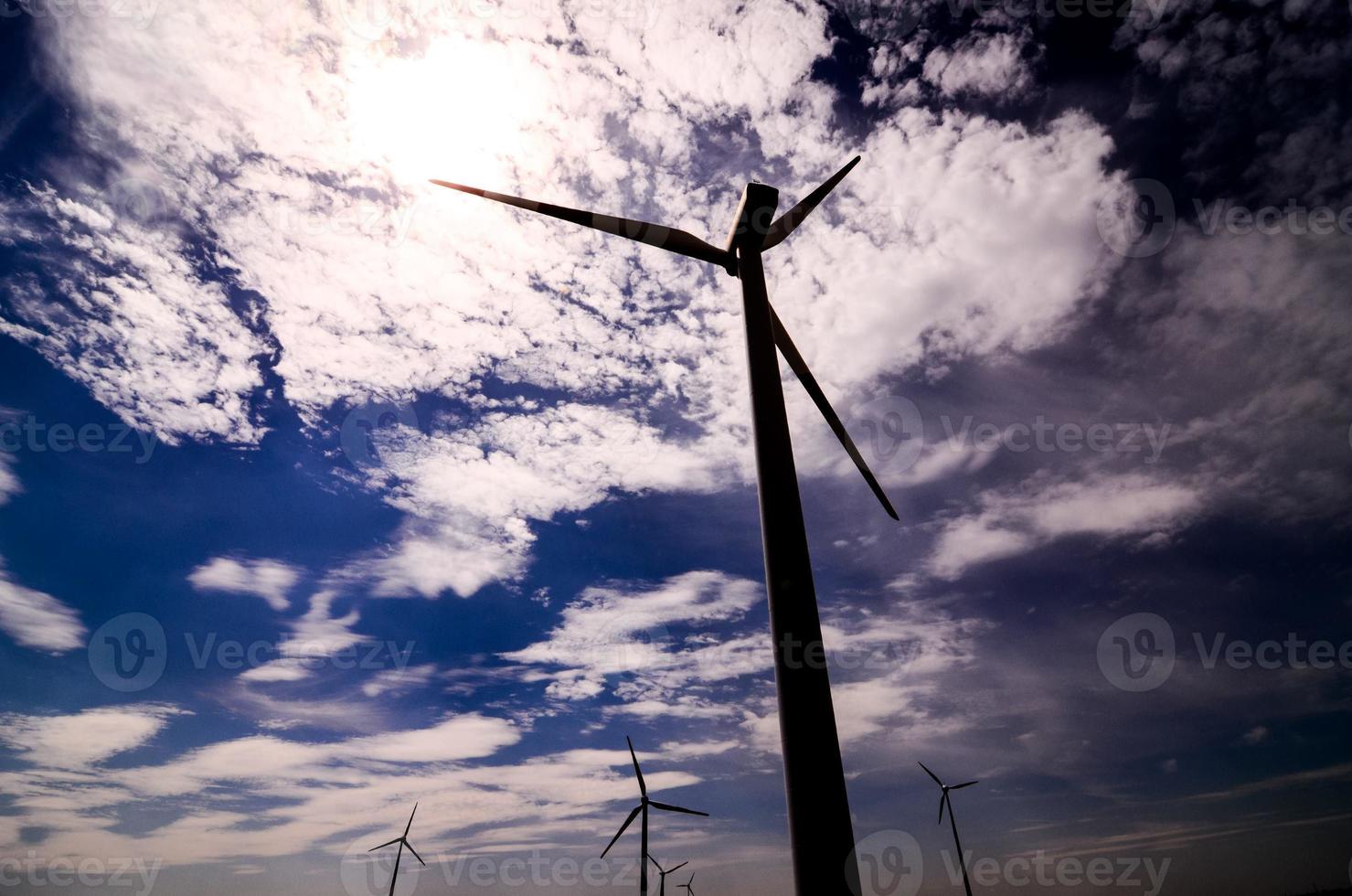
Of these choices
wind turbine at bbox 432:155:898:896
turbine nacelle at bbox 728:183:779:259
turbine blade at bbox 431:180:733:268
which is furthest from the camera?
turbine blade at bbox 431:180:733:268

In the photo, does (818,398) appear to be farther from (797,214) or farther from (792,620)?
(792,620)

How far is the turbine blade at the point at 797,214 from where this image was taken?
19.5 meters

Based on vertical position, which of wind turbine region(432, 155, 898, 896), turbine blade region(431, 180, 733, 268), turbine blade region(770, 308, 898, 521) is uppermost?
turbine blade region(431, 180, 733, 268)

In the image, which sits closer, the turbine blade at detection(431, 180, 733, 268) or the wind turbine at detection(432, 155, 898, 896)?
the wind turbine at detection(432, 155, 898, 896)

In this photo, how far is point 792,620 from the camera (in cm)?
1137

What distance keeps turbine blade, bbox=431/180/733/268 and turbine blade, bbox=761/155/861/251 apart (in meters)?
1.77

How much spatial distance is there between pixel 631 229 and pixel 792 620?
13936mm

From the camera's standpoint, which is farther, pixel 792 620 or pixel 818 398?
pixel 818 398

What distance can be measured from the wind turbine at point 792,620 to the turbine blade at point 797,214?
74cm

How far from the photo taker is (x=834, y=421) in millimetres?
20219

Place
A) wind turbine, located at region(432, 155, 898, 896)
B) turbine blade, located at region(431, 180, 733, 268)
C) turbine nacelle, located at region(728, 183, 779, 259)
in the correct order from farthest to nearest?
turbine blade, located at region(431, 180, 733, 268)
turbine nacelle, located at region(728, 183, 779, 259)
wind turbine, located at region(432, 155, 898, 896)

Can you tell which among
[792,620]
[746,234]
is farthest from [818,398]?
[792,620]

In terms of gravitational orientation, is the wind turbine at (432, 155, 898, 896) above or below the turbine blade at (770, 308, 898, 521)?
below

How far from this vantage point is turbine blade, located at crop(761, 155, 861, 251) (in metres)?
19.5
